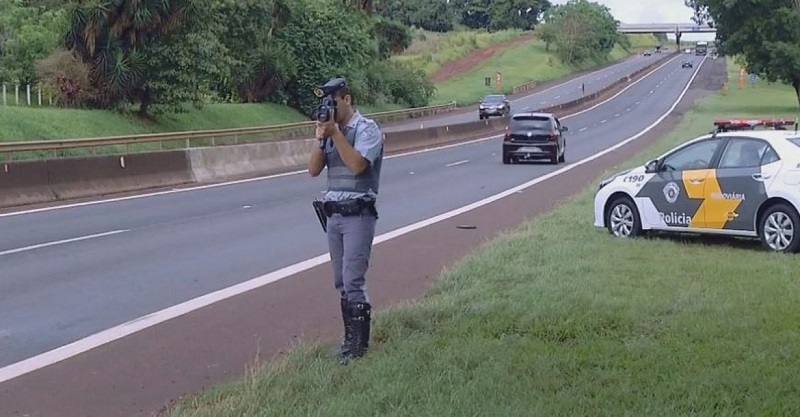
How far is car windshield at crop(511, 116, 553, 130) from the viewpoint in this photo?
3225 centimetres

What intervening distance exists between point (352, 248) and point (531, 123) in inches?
1022

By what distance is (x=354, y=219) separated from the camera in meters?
7.02

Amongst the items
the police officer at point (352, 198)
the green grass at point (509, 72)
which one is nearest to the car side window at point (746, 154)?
the police officer at point (352, 198)

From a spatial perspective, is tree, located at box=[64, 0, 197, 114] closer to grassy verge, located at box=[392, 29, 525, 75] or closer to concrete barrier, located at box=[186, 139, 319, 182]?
concrete barrier, located at box=[186, 139, 319, 182]

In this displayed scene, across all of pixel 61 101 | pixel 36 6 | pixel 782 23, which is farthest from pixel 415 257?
pixel 782 23

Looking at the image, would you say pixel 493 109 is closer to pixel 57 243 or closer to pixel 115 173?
pixel 115 173

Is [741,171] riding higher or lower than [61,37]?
lower

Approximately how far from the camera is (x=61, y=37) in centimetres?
3678

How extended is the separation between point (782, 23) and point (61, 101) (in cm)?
4579

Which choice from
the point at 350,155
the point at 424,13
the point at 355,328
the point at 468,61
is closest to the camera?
the point at 350,155

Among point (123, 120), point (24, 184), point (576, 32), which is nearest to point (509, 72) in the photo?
point (576, 32)

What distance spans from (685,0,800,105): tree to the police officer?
6065cm

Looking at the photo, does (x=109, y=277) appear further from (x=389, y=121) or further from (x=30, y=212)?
(x=389, y=121)

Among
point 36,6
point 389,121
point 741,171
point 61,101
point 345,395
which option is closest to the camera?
point 345,395
